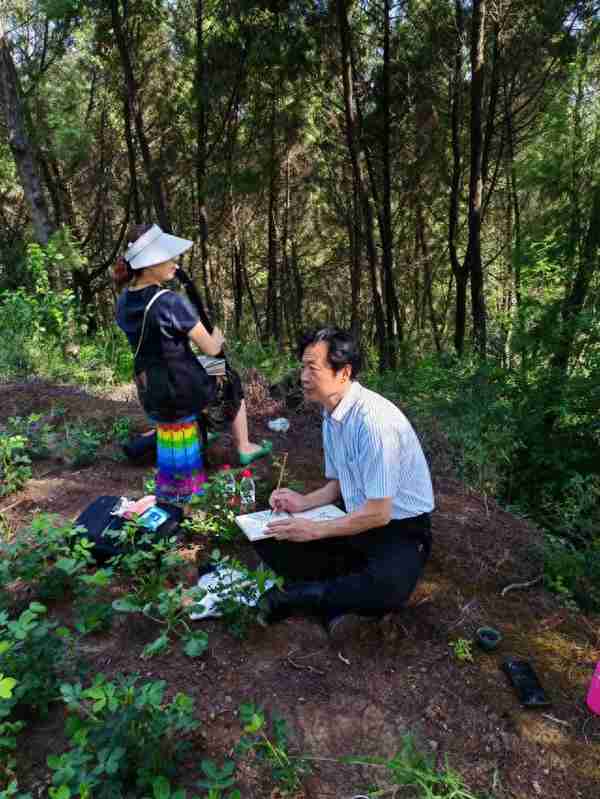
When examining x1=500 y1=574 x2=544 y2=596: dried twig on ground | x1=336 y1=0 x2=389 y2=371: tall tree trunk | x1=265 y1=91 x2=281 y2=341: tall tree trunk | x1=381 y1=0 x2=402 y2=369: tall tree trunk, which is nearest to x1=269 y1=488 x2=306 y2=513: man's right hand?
x1=500 y1=574 x2=544 y2=596: dried twig on ground

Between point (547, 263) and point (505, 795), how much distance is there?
5.48 meters

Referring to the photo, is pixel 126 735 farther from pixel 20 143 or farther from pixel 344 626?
pixel 20 143

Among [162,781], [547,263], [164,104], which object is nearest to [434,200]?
[164,104]

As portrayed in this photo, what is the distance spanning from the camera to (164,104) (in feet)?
45.0

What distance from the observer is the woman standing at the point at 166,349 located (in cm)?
288

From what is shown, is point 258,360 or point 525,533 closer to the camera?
point 525,533

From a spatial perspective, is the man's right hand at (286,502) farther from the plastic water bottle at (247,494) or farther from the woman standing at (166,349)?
the woman standing at (166,349)

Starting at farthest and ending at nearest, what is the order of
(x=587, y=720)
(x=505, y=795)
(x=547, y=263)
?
(x=547, y=263) < (x=587, y=720) < (x=505, y=795)

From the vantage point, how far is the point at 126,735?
1.59 m

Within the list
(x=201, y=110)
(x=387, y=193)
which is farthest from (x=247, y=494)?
(x=201, y=110)

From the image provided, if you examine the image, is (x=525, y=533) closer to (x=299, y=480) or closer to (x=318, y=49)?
(x=299, y=480)

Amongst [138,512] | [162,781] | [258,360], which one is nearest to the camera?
[162,781]

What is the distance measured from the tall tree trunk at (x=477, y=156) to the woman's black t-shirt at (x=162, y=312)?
478 cm

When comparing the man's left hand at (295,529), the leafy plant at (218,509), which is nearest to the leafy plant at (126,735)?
the man's left hand at (295,529)
